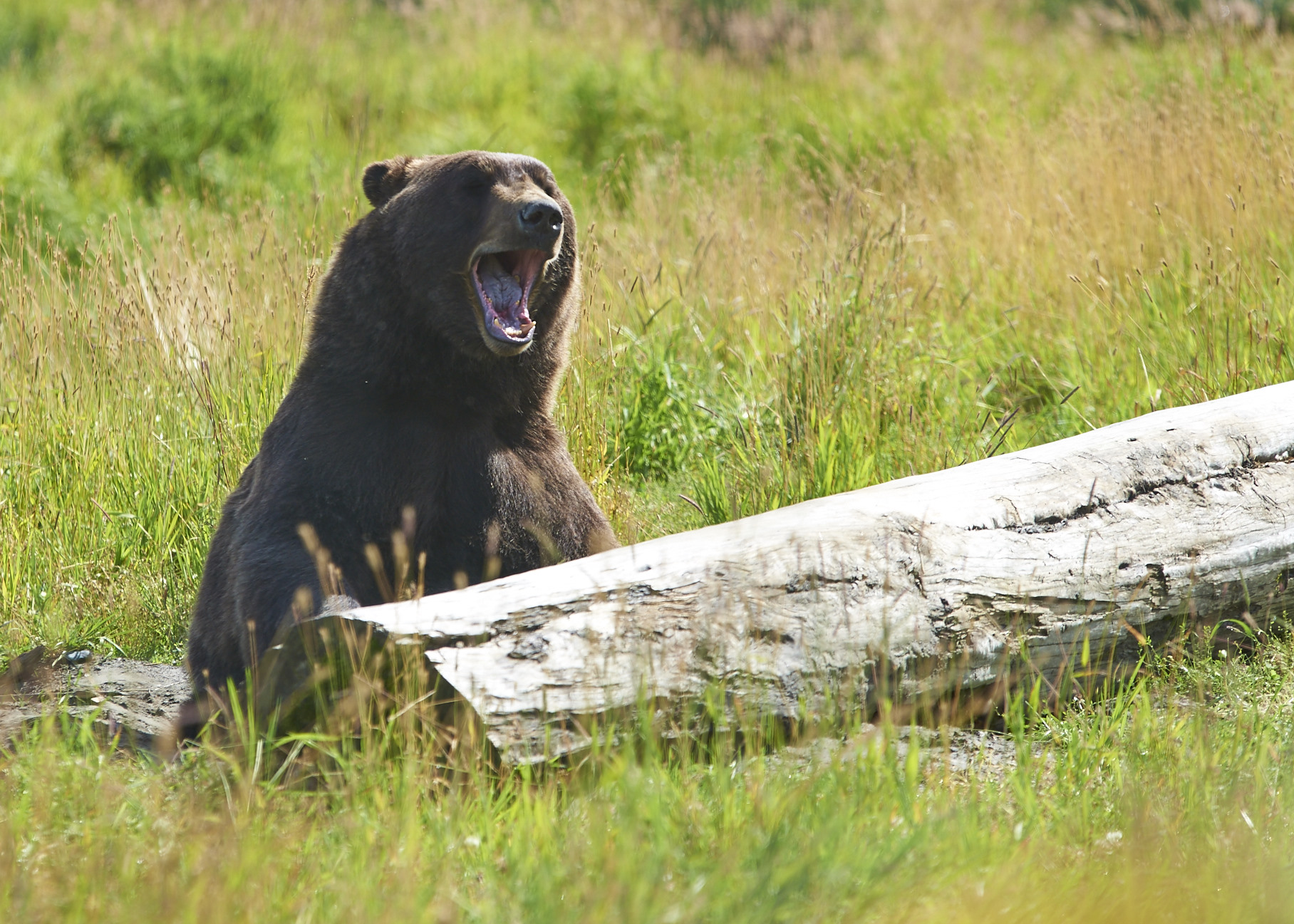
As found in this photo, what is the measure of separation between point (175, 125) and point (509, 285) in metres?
7.35

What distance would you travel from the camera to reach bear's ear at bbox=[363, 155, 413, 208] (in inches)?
163

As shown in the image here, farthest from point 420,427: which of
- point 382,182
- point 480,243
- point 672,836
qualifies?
point 672,836

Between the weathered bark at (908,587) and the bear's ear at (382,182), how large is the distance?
1.74 m

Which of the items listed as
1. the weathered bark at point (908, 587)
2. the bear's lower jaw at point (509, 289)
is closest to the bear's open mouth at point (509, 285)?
the bear's lower jaw at point (509, 289)

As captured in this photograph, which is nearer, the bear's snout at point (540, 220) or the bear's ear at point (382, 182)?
the bear's snout at point (540, 220)

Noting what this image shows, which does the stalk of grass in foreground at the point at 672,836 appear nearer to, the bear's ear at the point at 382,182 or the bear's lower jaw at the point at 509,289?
the bear's lower jaw at the point at 509,289

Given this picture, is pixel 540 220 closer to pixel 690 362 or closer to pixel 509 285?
pixel 509 285

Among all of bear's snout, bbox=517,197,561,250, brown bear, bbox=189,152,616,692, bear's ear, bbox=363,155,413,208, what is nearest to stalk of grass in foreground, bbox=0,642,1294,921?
brown bear, bbox=189,152,616,692

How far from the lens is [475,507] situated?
12.0 feet

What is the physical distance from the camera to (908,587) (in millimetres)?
3121

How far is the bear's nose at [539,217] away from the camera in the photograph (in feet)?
12.4

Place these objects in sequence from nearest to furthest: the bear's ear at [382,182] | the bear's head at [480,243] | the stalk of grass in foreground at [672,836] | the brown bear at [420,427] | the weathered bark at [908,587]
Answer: the stalk of grass in foreground at [672,836], the weathered bark at [908,587], the brown bear at [420,427], the bear's head at [480,243], the bear's ear at [382,182]

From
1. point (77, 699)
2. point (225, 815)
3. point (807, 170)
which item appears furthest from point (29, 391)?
point (807, 170)

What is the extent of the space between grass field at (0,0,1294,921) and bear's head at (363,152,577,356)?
1.20m
